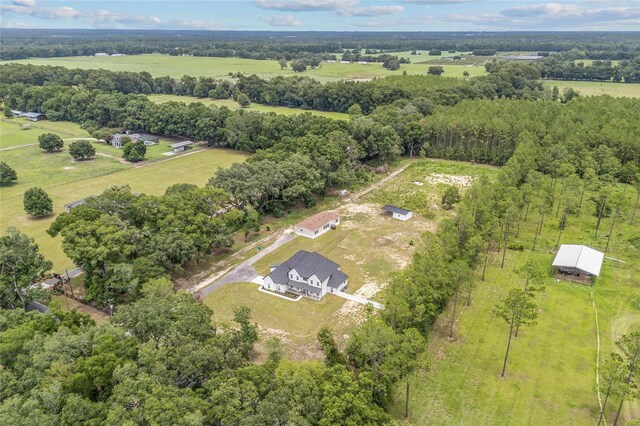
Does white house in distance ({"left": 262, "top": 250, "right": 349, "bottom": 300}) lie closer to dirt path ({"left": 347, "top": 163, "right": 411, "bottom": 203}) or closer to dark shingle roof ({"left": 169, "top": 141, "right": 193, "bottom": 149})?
dirt path ({"left": 347, "top": 163, "right": 411, "bottom": 203})

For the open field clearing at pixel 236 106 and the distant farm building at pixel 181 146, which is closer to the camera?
the distant farm building at pixel 181 146

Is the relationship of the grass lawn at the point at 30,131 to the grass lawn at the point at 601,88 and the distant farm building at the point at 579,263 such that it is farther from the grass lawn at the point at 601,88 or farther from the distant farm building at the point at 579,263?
the grass lawn at the point at 601,88

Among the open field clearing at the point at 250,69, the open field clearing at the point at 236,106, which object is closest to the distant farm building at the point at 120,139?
the open field clearing at the point at 236,106

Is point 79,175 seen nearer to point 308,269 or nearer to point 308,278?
point 308,269

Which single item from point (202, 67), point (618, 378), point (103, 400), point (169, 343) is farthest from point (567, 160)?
point (202, 67)

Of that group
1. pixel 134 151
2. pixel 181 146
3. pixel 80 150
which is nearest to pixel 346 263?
pixel 134 151
